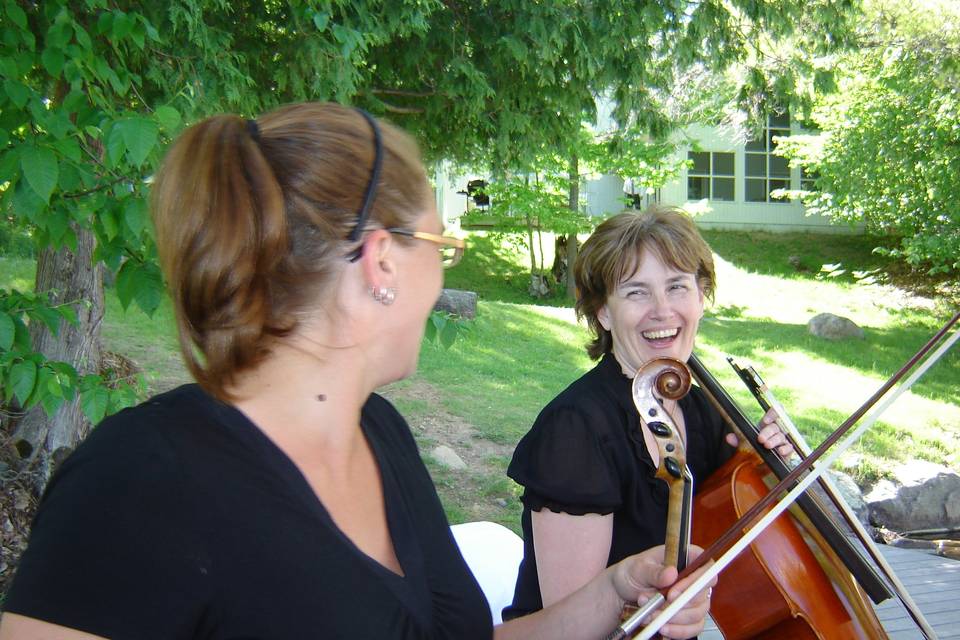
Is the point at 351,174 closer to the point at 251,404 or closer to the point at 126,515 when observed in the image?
the point at 251,404

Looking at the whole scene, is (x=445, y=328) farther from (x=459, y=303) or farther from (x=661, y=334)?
(x=459, y=303)

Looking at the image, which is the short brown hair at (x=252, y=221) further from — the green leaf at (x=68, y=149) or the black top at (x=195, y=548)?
the green leaf at (x=68, y=149)

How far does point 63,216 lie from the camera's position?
2.26 metres

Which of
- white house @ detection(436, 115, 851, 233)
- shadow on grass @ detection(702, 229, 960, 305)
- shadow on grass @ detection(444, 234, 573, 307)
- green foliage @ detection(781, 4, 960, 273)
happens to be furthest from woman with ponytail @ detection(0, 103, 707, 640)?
white house @ detection(436, 115, 851, 233)

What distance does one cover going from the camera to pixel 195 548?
104cm

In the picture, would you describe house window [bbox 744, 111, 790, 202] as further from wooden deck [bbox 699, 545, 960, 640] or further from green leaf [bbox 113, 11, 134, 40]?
green leaf [bbox 113, 11, 134, 40]

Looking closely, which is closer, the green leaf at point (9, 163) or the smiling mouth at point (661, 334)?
the green leaf at point (9, 163)

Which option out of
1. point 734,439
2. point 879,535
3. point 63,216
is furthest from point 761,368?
point 63,216

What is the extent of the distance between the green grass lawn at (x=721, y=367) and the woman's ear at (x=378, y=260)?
1.09ft

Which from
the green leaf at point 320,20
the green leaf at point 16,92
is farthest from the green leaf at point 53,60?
the green leaf at point 320,20

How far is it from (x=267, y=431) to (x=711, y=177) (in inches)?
863

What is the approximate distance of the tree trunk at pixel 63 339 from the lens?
4.37m

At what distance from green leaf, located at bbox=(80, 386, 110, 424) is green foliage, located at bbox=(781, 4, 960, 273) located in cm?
1121

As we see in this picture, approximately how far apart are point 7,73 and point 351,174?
1.58 m
